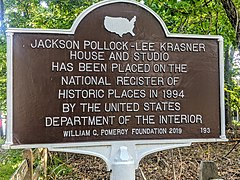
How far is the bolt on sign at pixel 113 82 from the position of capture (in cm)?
260

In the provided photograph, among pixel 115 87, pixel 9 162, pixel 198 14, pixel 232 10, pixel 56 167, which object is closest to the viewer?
pixel 115 87

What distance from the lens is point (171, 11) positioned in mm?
4555

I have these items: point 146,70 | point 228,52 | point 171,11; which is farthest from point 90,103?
point 228,52

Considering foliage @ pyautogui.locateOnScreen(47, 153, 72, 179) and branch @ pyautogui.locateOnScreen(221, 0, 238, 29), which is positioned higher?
branch @ pyautogui.locateOnScreen(221, 0, 238, 29)

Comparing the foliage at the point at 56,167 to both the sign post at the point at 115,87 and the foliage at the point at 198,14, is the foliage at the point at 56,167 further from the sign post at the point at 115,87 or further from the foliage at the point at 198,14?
the sign post at the point at 115,87

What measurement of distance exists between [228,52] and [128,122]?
9.93 metres

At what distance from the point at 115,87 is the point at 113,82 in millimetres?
47

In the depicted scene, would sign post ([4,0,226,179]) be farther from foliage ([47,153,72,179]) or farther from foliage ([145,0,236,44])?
foliage ([47,153,72,179])

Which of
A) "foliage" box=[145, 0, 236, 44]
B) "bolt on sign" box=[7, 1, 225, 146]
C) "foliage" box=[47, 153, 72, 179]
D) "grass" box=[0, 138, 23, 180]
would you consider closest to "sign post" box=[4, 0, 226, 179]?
"bolt on sign" box=[7, 1, 225, 146]

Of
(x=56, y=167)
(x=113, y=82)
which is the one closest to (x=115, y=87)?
(x=113, y=82)

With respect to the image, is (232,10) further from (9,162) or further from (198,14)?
(9,162)

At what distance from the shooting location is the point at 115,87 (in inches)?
110

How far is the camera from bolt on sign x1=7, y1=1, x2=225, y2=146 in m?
2.60

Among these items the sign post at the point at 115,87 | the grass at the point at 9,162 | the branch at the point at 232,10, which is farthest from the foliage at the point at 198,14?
the grass at the point at 9,162
